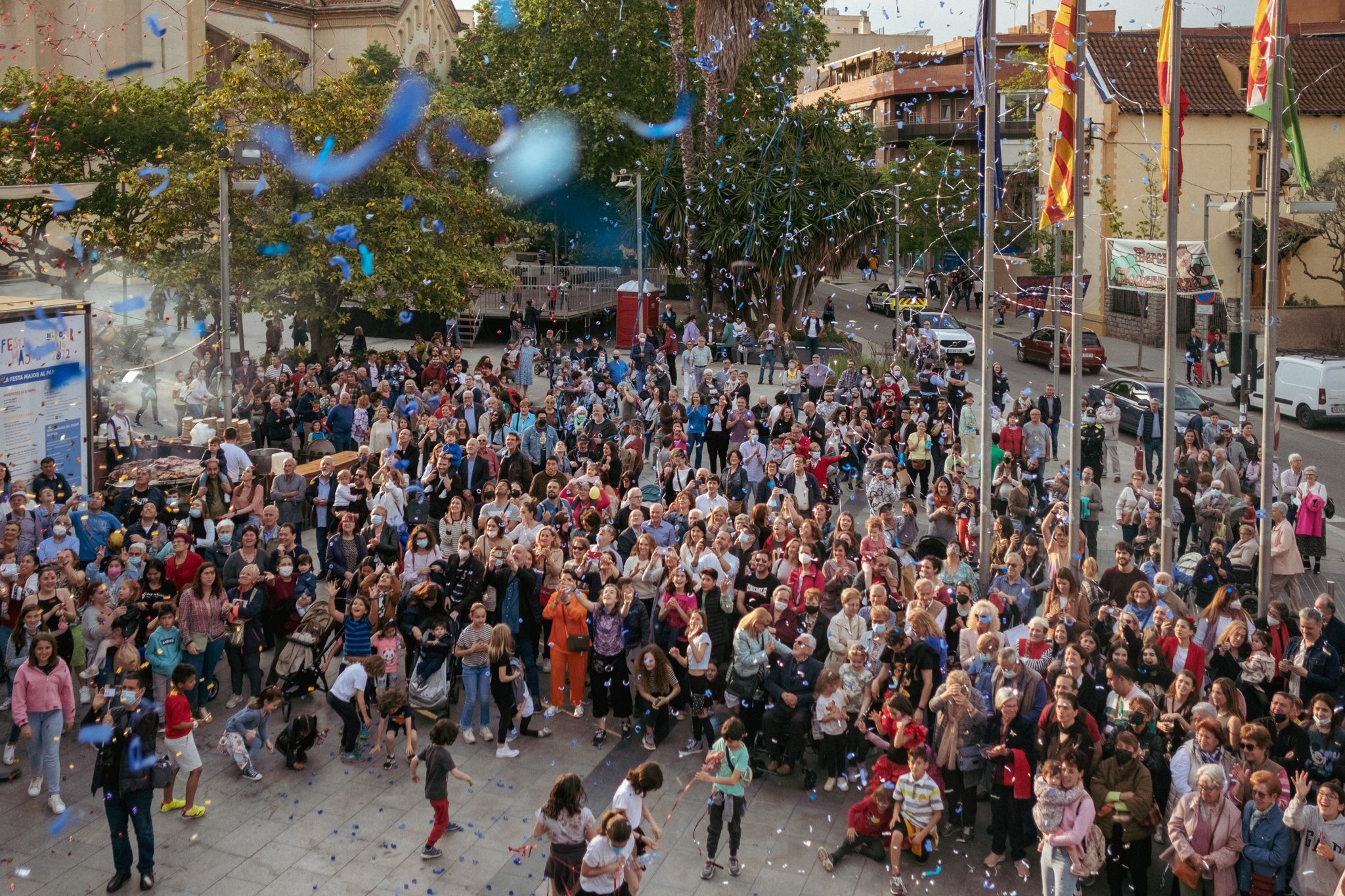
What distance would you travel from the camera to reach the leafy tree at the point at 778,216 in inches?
1398

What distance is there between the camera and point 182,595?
11148mm

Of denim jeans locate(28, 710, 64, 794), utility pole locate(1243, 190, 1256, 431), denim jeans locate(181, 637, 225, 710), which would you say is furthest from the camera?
utility pole locate(1243, 190, 1256, 431)

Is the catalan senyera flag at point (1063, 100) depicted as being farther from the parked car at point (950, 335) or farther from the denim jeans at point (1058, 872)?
the parked car at point (950, 335)

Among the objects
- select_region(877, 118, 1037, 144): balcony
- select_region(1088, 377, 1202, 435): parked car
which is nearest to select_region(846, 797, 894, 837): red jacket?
select_region(1088, 377, 1202, 435): parked car

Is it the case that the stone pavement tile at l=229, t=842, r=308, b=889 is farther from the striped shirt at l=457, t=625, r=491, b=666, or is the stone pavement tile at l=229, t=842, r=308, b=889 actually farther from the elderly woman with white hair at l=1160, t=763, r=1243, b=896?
the elderly woman with white hair at l=1160, t=763, r=1243, b=896

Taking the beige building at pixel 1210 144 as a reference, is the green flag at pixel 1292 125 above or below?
below

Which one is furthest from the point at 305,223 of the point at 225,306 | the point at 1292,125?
the point at 1292,125

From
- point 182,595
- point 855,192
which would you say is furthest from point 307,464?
point 855,192

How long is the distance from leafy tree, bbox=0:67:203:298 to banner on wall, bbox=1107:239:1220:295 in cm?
2332

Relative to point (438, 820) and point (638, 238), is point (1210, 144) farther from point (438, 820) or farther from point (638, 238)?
point (438, 820)

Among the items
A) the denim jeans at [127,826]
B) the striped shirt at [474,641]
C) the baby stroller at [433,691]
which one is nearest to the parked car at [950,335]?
the baby stroller at [433,691]

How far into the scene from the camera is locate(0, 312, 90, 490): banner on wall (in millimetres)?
14695

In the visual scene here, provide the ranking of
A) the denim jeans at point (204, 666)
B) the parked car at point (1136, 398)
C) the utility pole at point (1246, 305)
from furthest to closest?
the parked car at point (1136, 398) < the utility pole at point (1246, 305) < the denim jeans at point (204, 666)

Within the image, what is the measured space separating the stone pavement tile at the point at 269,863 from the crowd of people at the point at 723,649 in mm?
640
